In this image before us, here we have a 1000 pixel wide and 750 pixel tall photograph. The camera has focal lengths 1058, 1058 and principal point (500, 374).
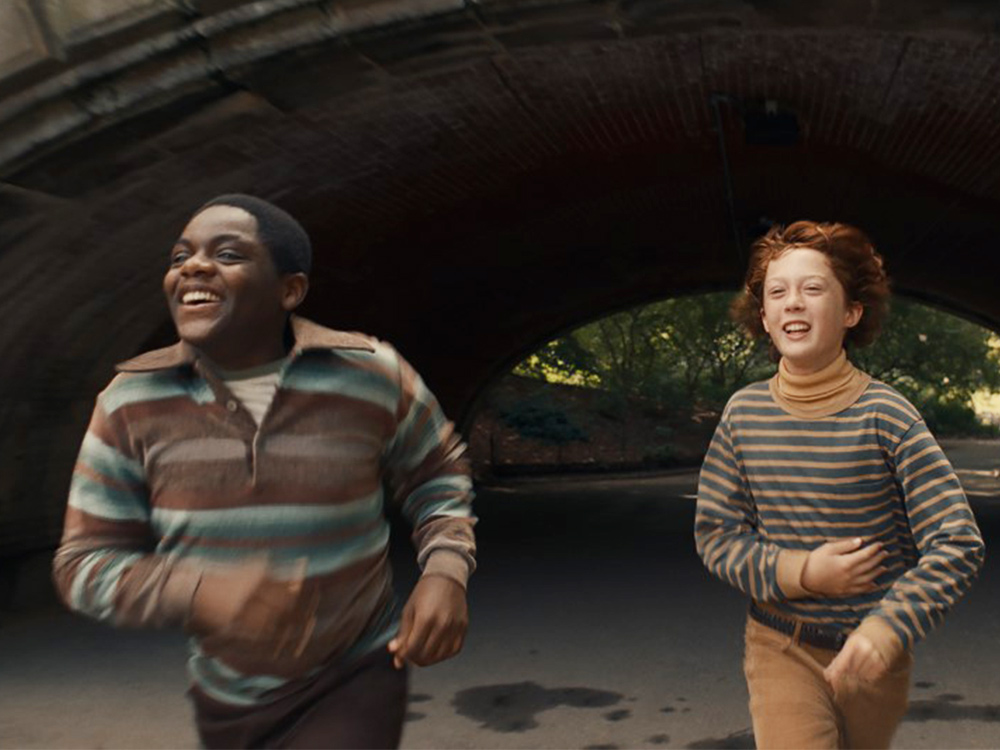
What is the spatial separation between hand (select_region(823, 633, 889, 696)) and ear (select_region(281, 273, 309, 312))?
1306 mm

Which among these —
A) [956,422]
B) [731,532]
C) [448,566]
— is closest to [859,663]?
[731,532]

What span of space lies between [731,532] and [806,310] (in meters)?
0.55

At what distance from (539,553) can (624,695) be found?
184 inches

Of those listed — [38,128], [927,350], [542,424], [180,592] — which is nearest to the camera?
[180,592]

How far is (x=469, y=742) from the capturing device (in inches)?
177

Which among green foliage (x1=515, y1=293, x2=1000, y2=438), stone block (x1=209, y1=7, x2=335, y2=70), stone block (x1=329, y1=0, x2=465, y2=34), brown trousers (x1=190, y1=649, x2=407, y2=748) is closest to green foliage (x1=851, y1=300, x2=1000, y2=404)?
green foliage (x1=515, y1=293, x2=1000, y2=438)

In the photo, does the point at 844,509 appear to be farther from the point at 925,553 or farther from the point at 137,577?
the point at 137,577

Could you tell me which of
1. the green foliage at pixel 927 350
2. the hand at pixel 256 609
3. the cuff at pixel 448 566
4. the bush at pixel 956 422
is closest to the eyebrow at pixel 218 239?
the hand at pixel 256 609

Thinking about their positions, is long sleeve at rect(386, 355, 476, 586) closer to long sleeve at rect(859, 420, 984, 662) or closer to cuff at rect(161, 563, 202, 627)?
cuff at rect(161, 563, 202, 627)

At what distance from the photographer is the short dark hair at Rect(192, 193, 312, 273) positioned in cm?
204

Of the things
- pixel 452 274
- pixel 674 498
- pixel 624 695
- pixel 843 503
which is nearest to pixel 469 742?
pixel 624 695

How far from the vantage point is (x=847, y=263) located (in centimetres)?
246

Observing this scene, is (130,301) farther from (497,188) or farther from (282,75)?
(497,188)

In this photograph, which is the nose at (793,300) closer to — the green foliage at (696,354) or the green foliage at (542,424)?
the green foliage at (542,424)
